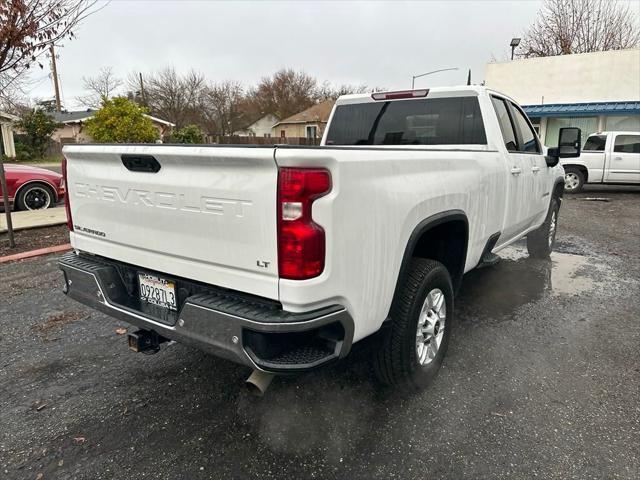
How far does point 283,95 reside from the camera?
58.8 m

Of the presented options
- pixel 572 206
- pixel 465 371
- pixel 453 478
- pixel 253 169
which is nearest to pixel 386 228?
pixel 253 169

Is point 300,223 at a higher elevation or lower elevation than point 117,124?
lower

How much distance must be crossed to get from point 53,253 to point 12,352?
10.7ft

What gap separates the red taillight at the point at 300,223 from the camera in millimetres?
1869

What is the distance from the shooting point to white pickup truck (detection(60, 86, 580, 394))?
192cm

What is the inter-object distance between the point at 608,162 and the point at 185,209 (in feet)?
47.6

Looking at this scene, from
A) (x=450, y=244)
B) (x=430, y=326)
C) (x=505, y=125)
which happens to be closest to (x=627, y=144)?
(x=505, y=125)

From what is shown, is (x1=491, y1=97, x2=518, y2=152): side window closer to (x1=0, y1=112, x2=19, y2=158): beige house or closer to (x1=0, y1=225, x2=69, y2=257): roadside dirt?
(x1=0, y1=225, x2=69, y2=257): roadside dirt

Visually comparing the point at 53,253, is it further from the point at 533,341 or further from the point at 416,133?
the point at 533,341

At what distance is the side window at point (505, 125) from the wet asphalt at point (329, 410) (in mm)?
1605

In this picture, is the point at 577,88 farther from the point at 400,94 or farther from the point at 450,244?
the point at 450,244

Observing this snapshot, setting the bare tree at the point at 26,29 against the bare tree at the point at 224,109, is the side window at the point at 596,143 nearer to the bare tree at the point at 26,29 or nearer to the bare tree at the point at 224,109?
the bare tree at the point at 26,29

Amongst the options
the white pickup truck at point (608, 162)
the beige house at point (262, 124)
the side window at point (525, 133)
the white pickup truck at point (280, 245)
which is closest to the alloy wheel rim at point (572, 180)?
the white pickup truck at point (608, 162)

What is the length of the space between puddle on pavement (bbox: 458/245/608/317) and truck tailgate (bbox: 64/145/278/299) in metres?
2.89
